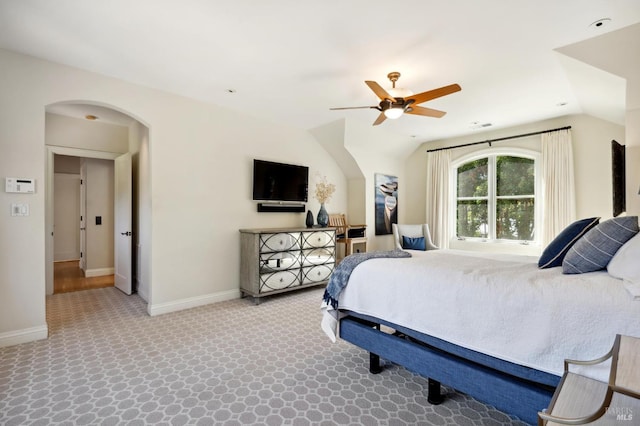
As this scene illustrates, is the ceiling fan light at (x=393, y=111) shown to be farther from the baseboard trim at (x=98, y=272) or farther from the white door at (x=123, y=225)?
the baseboard trim at (x=98, y=272)

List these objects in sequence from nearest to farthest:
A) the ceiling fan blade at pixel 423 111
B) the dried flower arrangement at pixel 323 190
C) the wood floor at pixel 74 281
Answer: the ceiling fan blade at pixel 423 111 → the wood floor at pixel 74 281 → the dried flower arrangement at pixel 323 190

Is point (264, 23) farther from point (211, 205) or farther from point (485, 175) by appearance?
point (485, 175)

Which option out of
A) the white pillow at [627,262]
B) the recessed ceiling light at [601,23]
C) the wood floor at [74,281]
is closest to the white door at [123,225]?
the wood floor at [74,281]

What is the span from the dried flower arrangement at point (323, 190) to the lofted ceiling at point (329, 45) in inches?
67.0

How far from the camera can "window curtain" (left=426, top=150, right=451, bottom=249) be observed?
6020 millimetres

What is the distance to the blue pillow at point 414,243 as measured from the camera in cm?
539

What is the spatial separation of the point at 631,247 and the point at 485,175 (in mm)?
4592

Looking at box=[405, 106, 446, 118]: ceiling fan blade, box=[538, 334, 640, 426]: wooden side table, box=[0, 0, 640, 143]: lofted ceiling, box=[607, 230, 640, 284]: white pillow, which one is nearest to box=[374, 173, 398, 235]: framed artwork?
box=[0, 0, 640, 143]: lofted ceiling

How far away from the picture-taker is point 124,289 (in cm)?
465

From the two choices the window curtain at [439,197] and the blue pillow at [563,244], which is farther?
the window curtain at [439,197]

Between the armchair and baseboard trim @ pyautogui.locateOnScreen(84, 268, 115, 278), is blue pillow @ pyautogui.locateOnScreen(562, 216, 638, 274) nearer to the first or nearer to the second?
the armchair

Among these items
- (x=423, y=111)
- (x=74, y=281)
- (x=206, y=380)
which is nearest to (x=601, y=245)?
(x=423, y=111)

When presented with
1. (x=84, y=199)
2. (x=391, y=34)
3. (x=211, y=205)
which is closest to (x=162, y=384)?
(x=211, y=205)

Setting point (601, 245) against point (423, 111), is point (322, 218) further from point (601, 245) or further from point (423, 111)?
point (601, 245)
